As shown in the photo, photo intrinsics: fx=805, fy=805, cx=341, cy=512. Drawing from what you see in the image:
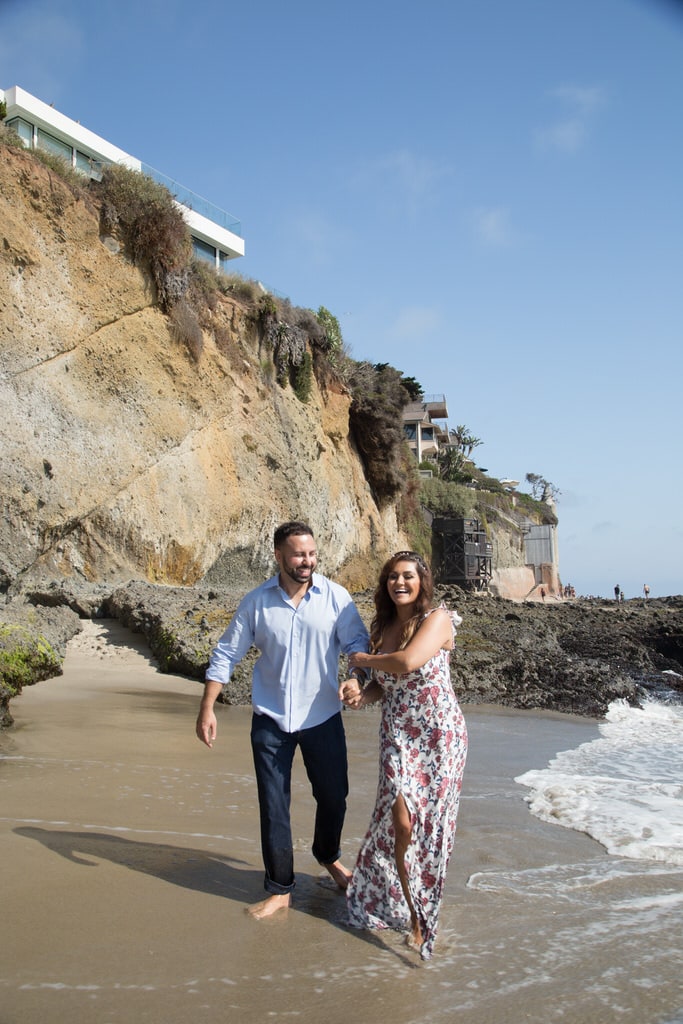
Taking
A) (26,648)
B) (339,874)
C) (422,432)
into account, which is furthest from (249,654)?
(422,432)

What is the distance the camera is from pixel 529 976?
2.92 meters

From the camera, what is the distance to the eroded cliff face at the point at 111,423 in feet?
49.1

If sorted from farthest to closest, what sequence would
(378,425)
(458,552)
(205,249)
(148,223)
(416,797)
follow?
(458,552)
(205,249)
(378,425)
(148,223)
(416,797)

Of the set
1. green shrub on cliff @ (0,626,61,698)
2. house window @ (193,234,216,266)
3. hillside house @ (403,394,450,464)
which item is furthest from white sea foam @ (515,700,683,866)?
hillside house @ (403,394,450,464)

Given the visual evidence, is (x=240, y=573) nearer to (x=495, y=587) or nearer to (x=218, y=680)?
(x=218, y=680)

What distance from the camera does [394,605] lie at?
3.64 m

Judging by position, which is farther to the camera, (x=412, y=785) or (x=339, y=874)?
(x=339, y=874)

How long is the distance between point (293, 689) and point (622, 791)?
381cm

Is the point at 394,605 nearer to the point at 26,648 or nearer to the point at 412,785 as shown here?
the point at 412,785

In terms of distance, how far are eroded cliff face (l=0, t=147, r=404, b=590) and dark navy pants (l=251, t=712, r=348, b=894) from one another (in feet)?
36.7

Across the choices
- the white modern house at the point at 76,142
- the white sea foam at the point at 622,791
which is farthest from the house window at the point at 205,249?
the white sea foam at the point at 622,791

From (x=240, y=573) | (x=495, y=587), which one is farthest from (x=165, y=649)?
(x=495, y=587)

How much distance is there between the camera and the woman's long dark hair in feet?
11.4

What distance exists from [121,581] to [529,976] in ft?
46.4
